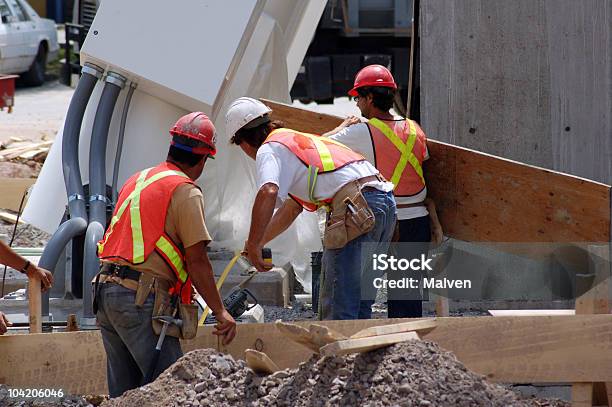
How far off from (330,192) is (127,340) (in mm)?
1425

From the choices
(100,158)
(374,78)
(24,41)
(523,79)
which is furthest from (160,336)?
(24,41)

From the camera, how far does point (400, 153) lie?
261 inches

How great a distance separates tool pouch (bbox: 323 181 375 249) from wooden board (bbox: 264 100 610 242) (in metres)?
1.14

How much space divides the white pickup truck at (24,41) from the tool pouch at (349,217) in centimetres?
1538

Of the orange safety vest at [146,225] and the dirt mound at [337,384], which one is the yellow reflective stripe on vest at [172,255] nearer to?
the orange safety vest at [146,225]

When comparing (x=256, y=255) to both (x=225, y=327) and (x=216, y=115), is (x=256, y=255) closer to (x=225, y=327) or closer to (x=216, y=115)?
(x=225, y=327)

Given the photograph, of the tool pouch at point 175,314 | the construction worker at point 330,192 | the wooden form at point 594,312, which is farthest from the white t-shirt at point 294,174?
the wooden form at point 594,312

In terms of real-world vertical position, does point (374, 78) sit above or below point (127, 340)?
above

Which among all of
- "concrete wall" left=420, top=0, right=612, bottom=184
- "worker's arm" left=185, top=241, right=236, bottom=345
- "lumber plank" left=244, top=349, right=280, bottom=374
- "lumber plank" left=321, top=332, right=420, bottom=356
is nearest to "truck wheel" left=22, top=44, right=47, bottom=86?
"concrete wall" left=420, top=0, right=612, bottom=184

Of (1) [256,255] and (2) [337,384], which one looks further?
(1) [256,255]

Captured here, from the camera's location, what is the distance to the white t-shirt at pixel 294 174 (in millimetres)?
5605

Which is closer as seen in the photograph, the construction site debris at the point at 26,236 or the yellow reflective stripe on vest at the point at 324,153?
the yellow reflective stripe on vest at the point at 324,153

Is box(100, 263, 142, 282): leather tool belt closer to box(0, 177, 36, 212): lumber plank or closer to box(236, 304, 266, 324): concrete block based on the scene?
box(236, 304, 266, 324): concrete block

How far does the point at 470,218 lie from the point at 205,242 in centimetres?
241
